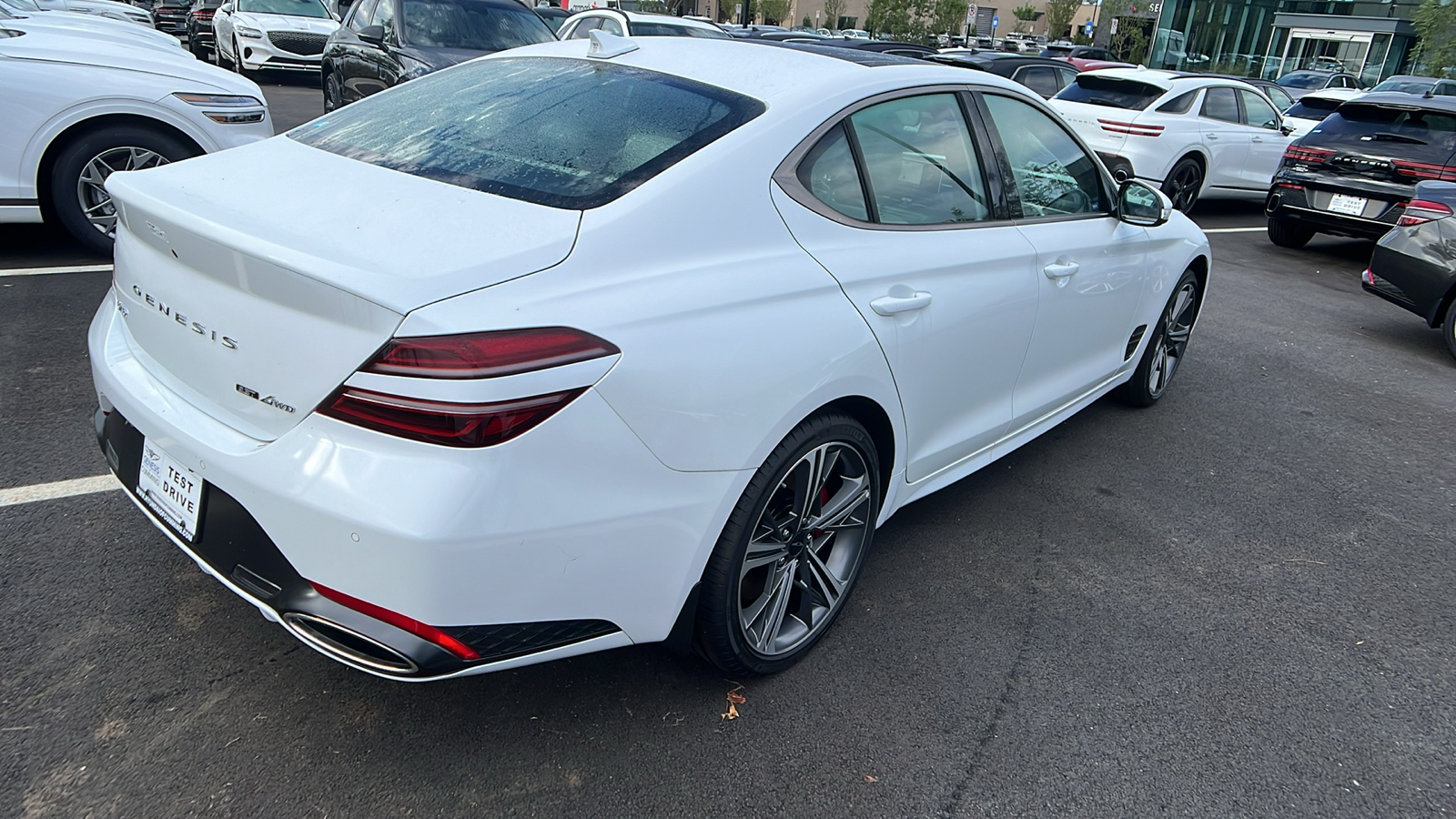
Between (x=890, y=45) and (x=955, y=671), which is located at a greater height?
(x=890, y=45)

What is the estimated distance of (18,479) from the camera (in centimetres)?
338

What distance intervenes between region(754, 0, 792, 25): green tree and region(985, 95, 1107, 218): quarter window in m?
59.3

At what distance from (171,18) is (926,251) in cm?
2791

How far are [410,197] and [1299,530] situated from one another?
3.63 metres

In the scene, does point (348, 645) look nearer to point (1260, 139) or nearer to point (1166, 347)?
point (1166, 347)

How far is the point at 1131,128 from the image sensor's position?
1055 cm

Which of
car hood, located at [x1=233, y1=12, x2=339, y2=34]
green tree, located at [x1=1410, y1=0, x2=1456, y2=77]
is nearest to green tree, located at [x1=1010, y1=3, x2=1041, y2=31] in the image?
green tree, located at [x1=1410, y1=0, x2=1456, y2=77]

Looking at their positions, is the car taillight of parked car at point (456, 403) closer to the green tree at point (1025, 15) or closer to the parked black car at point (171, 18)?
the parked black car at point (171, 18)

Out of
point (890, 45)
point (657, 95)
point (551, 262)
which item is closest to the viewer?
point (551, 262)

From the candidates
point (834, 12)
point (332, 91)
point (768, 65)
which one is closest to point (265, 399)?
point (768, 65)

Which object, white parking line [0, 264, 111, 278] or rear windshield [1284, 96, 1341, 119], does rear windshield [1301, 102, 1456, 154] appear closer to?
rear windshield [1284, 96, 1341, 119]

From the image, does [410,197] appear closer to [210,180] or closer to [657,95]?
[210,180]

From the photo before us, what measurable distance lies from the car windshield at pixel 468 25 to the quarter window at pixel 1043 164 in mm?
7076

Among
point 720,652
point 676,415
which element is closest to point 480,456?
point 676,415
